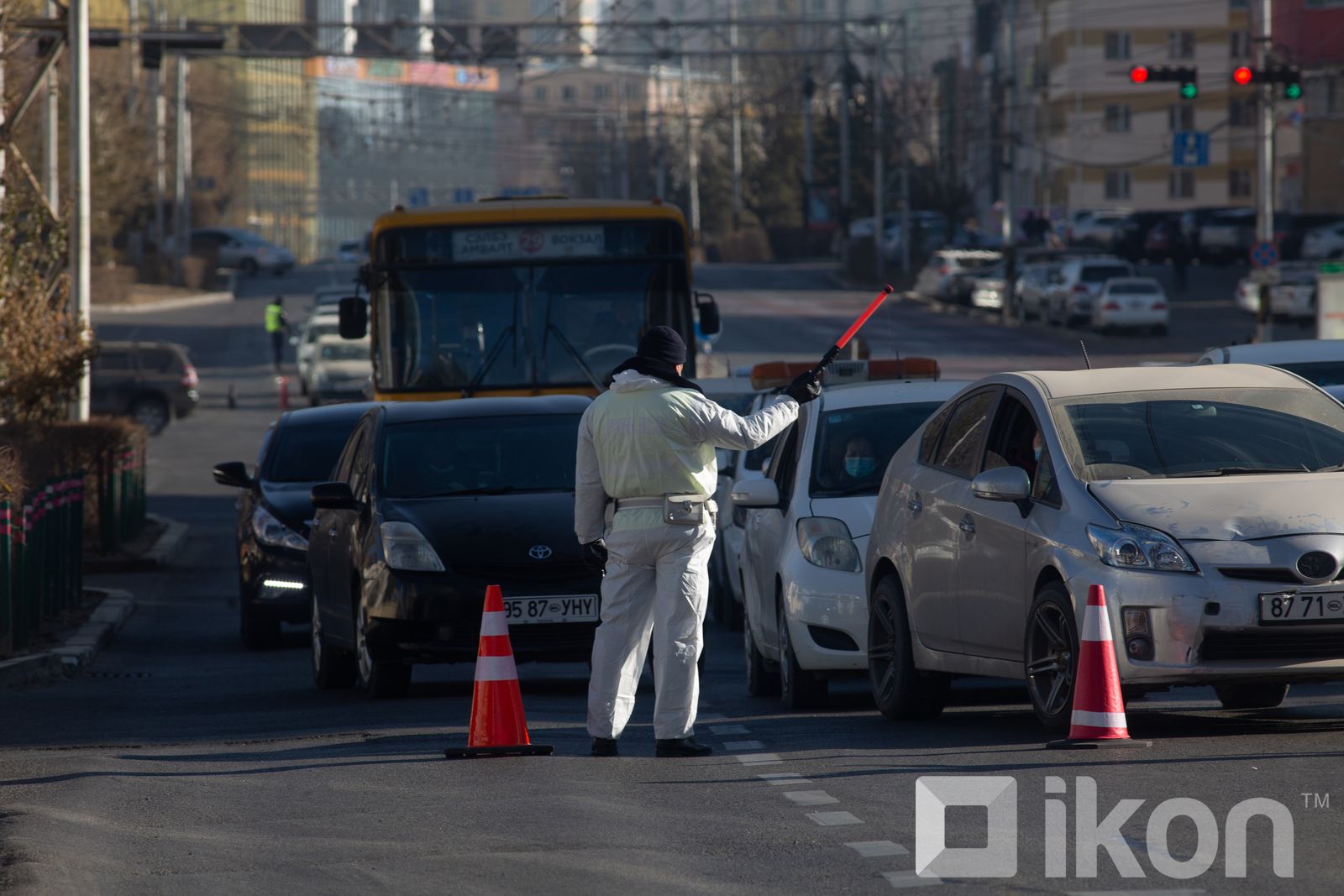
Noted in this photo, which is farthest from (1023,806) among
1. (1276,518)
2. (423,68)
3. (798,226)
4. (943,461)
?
(423,68)

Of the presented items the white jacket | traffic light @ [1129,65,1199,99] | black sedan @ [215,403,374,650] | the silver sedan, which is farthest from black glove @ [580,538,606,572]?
traffic light @ [1129,65,1199,99]

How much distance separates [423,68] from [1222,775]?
188781 mm

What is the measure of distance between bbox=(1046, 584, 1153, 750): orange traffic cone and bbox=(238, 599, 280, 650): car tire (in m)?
8.80

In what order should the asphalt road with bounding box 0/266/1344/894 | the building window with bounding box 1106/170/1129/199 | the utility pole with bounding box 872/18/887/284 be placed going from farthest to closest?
the building window with bounding box 1106/170/1129/199 < the utility pole with bounding box 872/18/887/284 < the asphalt road with bounding box 0/266/1344/894

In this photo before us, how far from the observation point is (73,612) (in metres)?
18.5

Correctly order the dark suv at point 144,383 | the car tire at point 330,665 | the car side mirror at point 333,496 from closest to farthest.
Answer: the car side mirror at point 333,496 → the car tire at point 330,665 → the dark suv at point 144,383

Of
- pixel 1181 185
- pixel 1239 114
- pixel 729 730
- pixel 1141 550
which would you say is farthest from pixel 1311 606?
pixel 1181 185

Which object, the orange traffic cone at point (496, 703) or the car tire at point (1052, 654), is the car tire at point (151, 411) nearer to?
the orange traffic cone at point (496, 703)

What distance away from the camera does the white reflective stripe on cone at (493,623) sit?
31.2 feet

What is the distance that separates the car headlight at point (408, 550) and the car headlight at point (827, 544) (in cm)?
196

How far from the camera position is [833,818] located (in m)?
7.52

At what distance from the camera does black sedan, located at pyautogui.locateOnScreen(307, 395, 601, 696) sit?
1195cm

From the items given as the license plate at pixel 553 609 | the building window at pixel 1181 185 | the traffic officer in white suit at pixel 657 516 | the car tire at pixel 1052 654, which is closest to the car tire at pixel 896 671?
the car tire at pixel 1052 654

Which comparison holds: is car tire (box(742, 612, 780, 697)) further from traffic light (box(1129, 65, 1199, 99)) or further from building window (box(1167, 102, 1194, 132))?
building window (box(1167, 102, 1194, 132))
